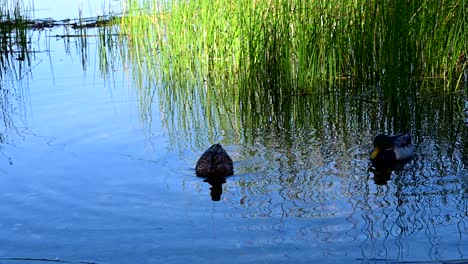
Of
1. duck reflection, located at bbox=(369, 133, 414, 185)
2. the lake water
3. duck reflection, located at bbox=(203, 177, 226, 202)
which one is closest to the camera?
the lake water

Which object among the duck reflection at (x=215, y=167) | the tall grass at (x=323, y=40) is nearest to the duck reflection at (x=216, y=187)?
the duck reflection at (x=215, y=167)

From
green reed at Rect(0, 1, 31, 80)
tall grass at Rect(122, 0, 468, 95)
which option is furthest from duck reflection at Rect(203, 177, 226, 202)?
green reed at Rect(0, 1, 31, 80)

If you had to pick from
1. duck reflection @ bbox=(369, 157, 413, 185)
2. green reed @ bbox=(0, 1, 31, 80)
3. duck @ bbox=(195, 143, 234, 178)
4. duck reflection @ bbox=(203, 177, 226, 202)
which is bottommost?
duck reflection @ bbox=(203, 177, 226, 202)

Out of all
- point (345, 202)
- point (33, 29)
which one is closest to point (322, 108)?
point (345, 202)

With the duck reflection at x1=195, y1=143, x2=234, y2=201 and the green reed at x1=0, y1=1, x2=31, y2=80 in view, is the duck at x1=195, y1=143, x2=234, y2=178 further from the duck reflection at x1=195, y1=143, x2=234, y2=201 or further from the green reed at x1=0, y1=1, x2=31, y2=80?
the green reed at x1=0, y1=1, x2=31, y2=80

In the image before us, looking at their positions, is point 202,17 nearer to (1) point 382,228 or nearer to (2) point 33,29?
(1) point 382,228

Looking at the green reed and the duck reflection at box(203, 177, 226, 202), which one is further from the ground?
the green reed

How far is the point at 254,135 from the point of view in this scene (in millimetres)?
7672

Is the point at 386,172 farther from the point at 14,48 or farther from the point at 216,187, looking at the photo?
the point at 14,48

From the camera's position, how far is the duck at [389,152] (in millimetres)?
6480

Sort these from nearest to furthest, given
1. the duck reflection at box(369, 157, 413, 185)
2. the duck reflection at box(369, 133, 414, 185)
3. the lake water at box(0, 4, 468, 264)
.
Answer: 1. the lake water at box(0, 4, 468, 264)
2. the duck reflection at box(369, 157, 413, 185)
3. the duck reflection at box(369, 133, 414, 185)

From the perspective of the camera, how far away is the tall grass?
8391 millimetres

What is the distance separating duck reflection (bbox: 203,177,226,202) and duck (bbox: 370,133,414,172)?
1248 millimetres

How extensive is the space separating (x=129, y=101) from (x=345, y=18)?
2743 mm
